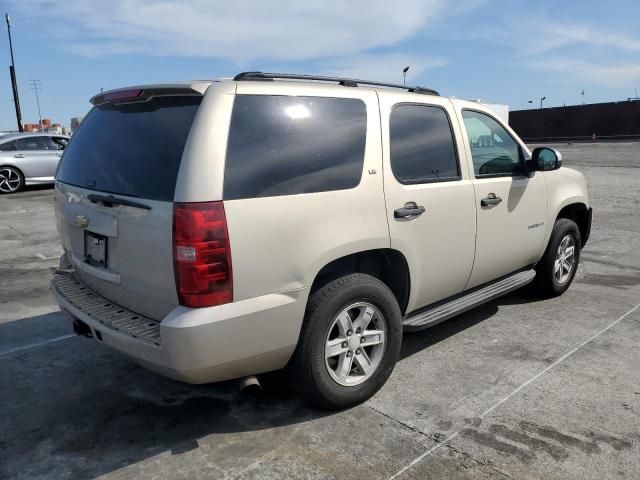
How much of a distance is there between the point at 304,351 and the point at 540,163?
2810 millimetres

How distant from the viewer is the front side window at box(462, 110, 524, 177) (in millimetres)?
4188

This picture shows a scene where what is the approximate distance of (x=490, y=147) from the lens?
4.46 metres

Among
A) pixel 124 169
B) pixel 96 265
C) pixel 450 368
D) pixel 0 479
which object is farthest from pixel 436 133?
pixel 0 479

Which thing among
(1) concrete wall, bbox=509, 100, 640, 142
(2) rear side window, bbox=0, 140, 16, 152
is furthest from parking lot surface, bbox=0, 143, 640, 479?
(1) concrete wall, bbox=509, 100, 640, 142

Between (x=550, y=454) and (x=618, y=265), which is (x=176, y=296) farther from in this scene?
(x=618, y=265)

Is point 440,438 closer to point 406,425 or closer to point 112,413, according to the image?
point 406,425

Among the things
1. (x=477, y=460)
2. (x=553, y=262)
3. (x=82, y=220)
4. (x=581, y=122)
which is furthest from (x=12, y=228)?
(x=581, y=122)

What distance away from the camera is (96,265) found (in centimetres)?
320

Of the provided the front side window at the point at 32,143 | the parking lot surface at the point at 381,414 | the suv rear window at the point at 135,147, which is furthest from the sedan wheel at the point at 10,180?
the suv rear window at the point at 135,147

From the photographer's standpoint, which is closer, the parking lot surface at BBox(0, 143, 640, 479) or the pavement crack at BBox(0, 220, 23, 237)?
the parking lot surface at BBox(0, 143, 640, 479)

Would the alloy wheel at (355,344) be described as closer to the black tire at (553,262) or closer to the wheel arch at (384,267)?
the wheel arch at (384,267)

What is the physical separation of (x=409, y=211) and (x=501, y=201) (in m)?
1.19

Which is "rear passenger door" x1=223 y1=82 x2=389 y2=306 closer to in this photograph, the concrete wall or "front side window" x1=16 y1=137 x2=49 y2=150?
"front side window" x1=16 y1=137 x2=49 y2=150

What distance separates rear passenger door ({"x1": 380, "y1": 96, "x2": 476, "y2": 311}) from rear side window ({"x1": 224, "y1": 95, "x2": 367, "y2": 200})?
0.99 ft
